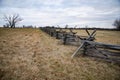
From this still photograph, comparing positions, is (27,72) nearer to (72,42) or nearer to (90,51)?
(90,51)

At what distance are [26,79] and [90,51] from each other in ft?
14.8

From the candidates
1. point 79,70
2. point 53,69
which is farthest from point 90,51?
point 53,69

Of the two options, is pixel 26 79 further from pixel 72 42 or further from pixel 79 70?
pixel 72 42

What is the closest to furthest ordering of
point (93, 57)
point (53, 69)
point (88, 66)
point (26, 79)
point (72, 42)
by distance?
point (26, 79), point (53, 69), point (88, 66), point (93, 57), point (72, 42)

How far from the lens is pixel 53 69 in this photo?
5.09 m

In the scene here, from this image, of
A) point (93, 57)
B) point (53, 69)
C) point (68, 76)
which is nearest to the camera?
point (68, 76)

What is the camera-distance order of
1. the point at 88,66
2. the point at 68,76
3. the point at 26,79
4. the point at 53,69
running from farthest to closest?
1. the point at 88,66
2. the point at 53,69
3. the point at 68,76
4. the point at 26,79

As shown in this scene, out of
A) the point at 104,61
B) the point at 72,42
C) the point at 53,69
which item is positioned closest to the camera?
the point at 53,69

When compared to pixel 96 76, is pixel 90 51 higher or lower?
higher

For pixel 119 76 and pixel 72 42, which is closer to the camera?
pixel 119 76

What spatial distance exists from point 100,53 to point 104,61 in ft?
1.67

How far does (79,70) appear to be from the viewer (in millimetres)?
5180

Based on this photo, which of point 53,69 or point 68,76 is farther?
point 53,69

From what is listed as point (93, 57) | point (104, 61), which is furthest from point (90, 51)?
point (104, 61)
